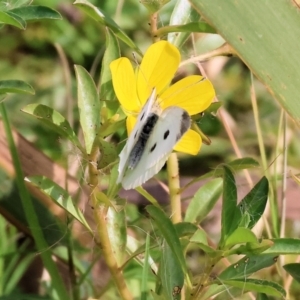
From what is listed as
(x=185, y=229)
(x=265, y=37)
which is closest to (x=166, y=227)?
(x=185, y=229)

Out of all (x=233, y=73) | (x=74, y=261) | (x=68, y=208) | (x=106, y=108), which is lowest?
(x=74, y=261)

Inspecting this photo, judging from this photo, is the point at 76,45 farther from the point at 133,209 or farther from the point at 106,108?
the point at 106,108

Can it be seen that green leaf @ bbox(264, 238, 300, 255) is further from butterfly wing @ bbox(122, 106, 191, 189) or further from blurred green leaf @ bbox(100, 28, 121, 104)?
blurred green leaf @ bbox(100, 28, 121, 104)

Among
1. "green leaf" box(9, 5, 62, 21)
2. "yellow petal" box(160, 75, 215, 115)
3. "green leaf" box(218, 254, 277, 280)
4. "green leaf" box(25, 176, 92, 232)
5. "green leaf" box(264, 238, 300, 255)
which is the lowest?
"green leaf" box(218, 254, 277, 280)

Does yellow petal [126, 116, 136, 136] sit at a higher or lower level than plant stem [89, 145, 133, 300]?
higher

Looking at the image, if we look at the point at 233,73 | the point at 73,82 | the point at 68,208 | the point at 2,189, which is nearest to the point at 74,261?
the point at 2,189

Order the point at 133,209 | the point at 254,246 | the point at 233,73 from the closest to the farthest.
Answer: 1. the point at 254,246
2. the point at 133,209
3. the point at 233,73

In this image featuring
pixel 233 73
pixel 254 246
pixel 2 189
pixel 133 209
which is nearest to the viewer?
pixel 254 246

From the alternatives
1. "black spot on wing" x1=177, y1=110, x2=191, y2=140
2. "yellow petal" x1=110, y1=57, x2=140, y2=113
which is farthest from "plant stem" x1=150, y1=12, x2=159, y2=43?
"black spot on wing" x1=177, y1=110, x2=191, y2=140

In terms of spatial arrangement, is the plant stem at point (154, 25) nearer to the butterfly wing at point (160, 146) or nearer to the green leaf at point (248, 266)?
the butterfly wing at point (160, 146)
